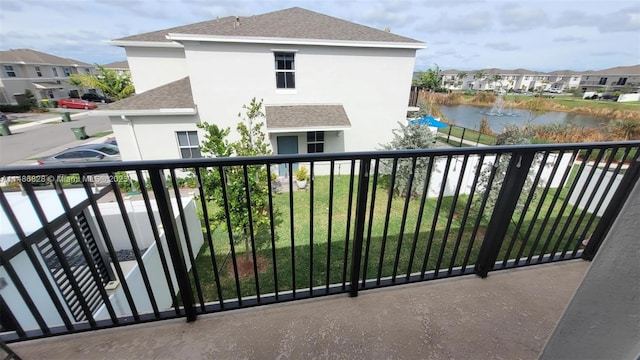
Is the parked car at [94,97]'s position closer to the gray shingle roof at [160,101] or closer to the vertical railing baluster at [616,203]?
the gray shingle roof at [160,101]

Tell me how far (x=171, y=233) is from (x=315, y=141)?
673cm

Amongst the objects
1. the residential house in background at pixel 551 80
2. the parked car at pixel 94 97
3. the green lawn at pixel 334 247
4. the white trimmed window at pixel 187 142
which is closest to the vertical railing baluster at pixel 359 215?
the green lawn at pixel 334 247

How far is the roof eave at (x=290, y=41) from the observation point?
6.04 metres

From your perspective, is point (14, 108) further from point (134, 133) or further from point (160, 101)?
point (160, 101)

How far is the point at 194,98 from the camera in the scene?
22.2 feet

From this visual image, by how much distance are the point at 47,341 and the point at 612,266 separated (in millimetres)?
2218

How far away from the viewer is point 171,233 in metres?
1.19

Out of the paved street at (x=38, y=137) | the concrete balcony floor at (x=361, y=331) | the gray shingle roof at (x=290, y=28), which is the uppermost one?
the gray shingle roof at (x=290, y=28)

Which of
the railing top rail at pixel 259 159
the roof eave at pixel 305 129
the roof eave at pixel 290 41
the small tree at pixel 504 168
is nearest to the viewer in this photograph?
the railing top rail at pixel 259 159

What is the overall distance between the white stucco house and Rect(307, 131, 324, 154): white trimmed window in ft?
0.10

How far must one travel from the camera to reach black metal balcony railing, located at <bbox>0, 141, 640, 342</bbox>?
3.61ft

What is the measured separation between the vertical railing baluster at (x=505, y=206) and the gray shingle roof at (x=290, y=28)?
670cm

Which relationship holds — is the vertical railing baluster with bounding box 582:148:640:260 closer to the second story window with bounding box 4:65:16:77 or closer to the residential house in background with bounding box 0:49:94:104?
the residential house in background with bounding box 0:49:94:104

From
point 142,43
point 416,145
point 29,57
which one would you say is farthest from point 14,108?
point 416,145
